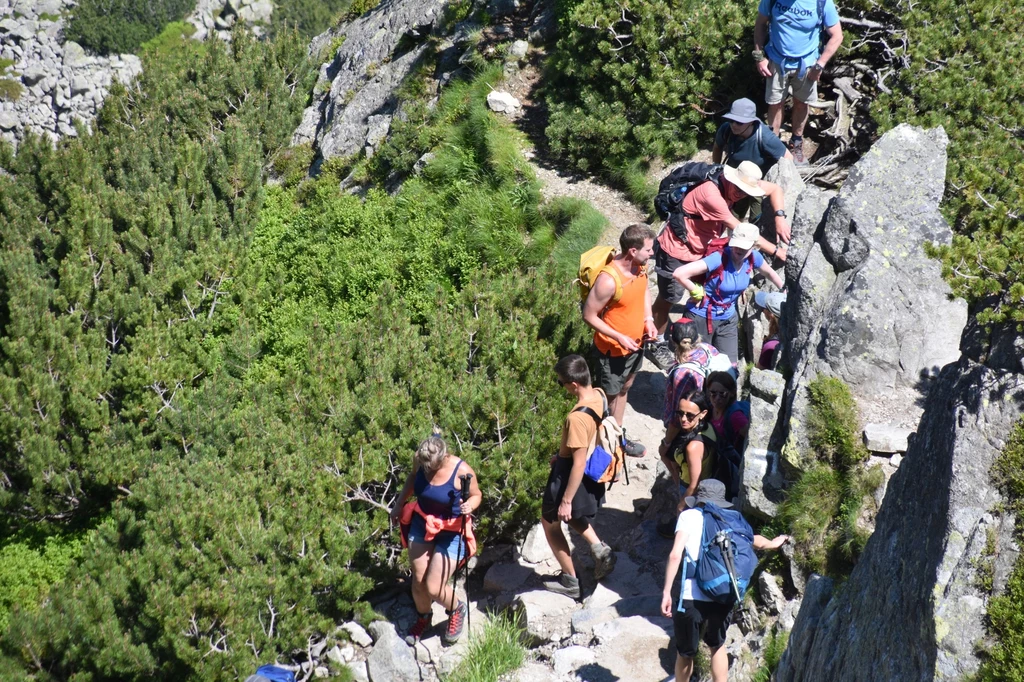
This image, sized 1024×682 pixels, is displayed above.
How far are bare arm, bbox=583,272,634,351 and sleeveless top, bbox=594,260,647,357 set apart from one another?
6 centimetres

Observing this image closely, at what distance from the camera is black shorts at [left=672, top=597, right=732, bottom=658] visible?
5.65 m

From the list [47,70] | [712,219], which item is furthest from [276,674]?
[47,70]

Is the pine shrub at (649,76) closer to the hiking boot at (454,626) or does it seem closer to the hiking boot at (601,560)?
the hiking boot at (601,560)

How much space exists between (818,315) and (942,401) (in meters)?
2.39

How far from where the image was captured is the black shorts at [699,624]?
565cm

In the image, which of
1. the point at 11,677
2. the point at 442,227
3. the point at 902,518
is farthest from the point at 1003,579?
the point at 442,227

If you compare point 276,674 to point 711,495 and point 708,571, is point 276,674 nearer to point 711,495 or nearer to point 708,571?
point 708,571

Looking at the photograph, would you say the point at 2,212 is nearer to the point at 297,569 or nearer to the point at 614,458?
the point at 297,569

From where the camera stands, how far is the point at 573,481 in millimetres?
6844

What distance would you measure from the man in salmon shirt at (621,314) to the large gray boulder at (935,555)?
3074 mm

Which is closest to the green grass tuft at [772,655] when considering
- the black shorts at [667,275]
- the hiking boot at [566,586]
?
the hiking boot at [566,586]

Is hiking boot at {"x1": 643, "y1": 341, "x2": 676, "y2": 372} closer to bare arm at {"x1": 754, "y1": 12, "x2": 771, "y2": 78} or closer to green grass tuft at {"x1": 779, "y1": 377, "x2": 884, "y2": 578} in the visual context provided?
green grass tuft at {"x1": 779, "y1": 377, "x2": 884, "y2": 578}

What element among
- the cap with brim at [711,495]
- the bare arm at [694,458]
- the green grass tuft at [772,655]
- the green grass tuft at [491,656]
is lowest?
the green grass tuft at [491,656]

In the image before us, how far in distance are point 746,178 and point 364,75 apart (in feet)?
39.0
